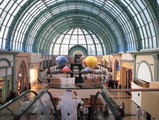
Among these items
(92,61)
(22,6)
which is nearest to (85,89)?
(92,61)

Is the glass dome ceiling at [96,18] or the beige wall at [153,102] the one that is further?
the glass dome ceiling at [96,18]

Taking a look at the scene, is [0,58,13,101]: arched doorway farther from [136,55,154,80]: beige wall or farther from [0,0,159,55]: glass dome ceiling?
[136,55,154,80]: beige wall

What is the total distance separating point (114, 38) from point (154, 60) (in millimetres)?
23429

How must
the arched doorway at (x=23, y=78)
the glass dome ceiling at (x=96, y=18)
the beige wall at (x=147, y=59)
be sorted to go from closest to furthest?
the beige wall at (x=147, y=59) → the glass dome ceiling at (x=96, y=18) → the arched doorway at (x=23, y=78)

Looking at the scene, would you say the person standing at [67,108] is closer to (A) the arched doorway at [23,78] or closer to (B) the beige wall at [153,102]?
(B) the beige wall at [153,102]

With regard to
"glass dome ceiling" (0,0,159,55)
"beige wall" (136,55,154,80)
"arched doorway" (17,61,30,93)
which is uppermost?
"glass dome ceiling" (0,0,159,55)

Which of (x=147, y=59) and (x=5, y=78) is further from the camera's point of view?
(x=5, y=78)

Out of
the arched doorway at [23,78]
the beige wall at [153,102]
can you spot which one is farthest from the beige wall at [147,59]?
the arched doorway at [23,78]

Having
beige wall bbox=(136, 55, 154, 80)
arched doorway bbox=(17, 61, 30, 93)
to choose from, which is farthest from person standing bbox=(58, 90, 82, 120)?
arched doorway bbox=(17, 61, 30, 93)

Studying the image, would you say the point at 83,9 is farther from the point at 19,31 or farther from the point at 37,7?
the point at 19,31

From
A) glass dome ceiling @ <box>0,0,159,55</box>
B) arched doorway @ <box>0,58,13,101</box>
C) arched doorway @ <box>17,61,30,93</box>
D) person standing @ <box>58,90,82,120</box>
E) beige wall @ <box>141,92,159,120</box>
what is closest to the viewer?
beige wall @ <box>141,92,159,120</box>

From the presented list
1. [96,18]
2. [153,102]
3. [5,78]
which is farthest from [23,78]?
Result: [153,102]

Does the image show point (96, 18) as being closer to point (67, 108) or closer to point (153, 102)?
point (67, 108)

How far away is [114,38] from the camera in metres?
42.0
